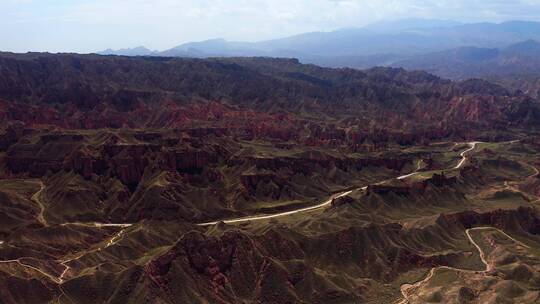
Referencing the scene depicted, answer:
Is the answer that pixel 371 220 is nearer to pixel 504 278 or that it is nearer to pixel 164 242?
pixel 504 278

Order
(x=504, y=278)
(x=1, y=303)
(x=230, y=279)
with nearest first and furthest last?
(x=1, y=303) < (x=230, y=279) < (x=504, y=278)

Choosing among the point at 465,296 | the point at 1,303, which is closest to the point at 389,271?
the point at 465,296

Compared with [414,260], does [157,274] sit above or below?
above

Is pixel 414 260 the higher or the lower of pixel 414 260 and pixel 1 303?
the lower

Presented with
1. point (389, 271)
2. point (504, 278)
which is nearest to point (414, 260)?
point (389, 271)

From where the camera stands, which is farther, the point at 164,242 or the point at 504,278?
the point at 164,242

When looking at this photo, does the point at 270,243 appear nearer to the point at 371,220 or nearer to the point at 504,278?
the point at 371,220

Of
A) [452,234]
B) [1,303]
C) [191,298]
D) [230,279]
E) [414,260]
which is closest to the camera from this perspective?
[1,303]

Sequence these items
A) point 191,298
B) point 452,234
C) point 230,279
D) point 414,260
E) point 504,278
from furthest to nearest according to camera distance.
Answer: point 452,234, point 414,260, point 504,278, point 230,279, point 191,298

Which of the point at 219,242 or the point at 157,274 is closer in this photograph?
the point at 157,274
